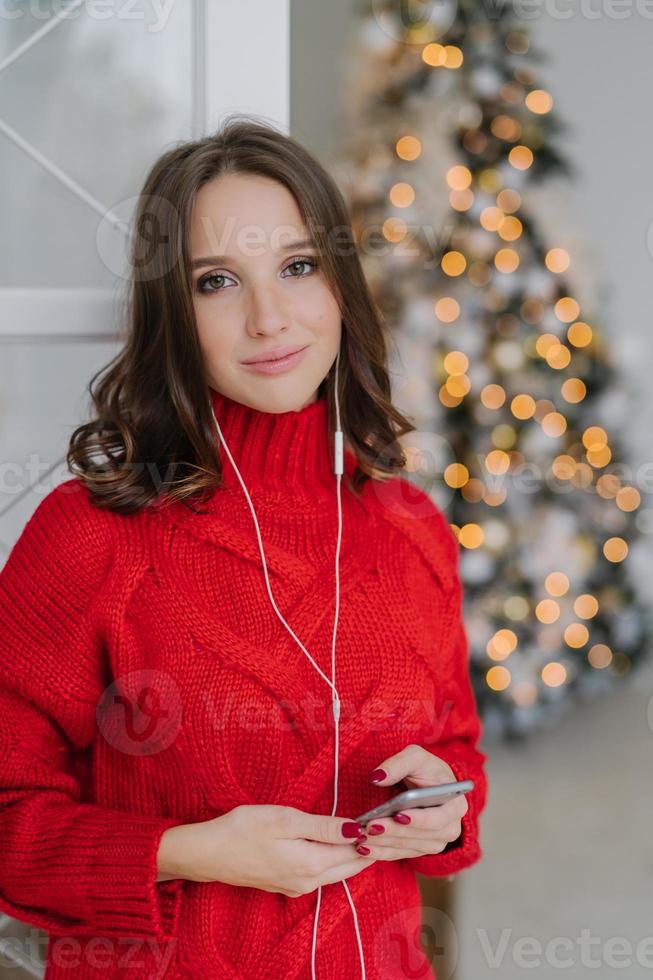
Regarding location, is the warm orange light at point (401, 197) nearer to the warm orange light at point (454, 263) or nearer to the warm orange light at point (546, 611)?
the warm orange light at point (454, 263)

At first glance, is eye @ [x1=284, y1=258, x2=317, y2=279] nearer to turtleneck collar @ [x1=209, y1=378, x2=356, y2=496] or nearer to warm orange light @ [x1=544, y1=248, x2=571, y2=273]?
turtleneck collar @ [x1=209, y1=378, x2=356, y2=496]

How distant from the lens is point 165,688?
1.20m

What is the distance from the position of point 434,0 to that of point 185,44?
71.7 inches

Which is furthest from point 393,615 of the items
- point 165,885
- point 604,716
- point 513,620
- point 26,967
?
point 604,716

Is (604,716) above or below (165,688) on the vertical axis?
below

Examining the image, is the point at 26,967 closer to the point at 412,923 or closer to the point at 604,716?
the point at 412,923

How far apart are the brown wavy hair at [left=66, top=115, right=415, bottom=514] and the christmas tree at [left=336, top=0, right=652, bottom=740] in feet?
5.64

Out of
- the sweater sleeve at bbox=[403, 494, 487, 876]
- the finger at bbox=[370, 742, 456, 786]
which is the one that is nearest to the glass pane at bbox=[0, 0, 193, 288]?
the sweater sleeve at bbox=[403, 494, 487, 876]

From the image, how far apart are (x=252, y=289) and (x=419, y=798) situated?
2.07 ft

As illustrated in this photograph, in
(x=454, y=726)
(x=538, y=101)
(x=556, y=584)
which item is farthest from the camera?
(x=556, y=584)

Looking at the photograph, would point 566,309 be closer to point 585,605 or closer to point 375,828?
point 585,605

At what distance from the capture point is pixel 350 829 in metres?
1.11

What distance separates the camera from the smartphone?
1.08 m

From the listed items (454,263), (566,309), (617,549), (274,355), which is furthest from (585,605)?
(274,355)
